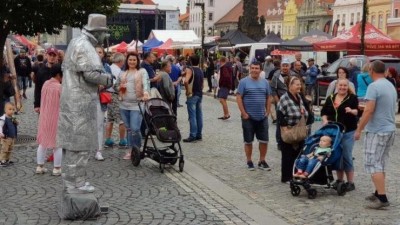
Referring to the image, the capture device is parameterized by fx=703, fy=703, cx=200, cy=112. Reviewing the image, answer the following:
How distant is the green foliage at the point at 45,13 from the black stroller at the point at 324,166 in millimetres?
5419

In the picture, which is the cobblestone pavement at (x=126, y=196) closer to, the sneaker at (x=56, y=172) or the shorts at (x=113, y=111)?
the sneaker at (x=56, y=172)

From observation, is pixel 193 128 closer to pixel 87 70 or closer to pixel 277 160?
pixel 277 160

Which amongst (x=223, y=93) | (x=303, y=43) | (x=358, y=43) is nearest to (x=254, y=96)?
(x=223, y=93)

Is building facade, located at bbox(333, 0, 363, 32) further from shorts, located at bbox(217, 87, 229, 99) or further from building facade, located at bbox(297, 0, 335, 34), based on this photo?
shorts, located at bbox(217, 87, 229, 99)

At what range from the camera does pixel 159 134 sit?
35.3 ft

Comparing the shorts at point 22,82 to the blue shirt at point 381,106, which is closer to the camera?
the blue shirt at point 381,106

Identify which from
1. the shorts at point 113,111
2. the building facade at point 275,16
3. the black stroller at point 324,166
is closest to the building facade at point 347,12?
the building facade at point 275,16

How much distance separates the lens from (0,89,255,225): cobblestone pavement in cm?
756

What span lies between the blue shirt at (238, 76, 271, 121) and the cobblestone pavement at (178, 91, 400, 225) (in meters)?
0.92

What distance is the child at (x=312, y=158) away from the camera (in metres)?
8.90

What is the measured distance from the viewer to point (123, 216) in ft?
25.0

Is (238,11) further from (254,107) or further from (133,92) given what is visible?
(254,107)

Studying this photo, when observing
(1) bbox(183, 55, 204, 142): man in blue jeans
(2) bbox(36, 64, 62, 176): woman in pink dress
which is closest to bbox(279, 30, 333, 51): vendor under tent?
(1) bbox(183, 55, 204, 142): man in blue jeans

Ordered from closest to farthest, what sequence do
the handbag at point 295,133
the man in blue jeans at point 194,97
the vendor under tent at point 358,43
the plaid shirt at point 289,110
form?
the handbag at point 295,133 < the plaid shirt at point 289,110 < the man in blue jeans at point 194,97 < the vendor under tent at point 358,43
